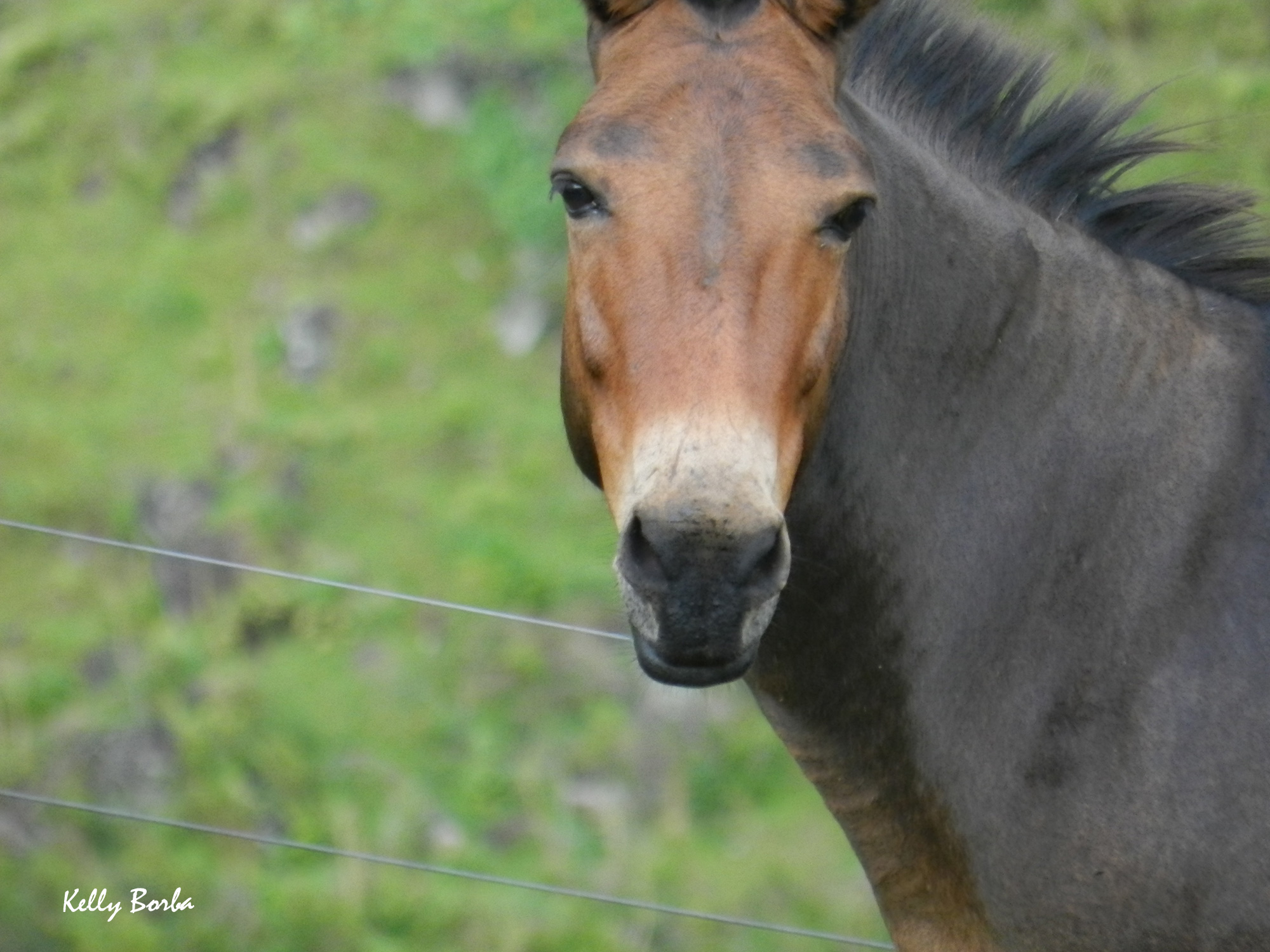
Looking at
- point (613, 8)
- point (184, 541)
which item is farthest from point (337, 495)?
point (613, 8)

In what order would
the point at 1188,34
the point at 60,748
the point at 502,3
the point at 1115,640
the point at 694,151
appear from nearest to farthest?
the point at 694,151, the point at 1115,640, the point at 1188,34, the point at 60,748, the point at 502,3

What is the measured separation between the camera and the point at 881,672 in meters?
2.79

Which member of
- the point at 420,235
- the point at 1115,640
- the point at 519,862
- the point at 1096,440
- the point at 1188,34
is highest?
the point at 1096,440

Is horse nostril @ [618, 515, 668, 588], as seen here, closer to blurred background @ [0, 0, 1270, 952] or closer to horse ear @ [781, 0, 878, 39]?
horse ear @ [781, 0, 878, 39]

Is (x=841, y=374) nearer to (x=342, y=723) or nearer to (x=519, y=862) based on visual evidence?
(x=519, y=862)

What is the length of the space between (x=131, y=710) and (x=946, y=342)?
22.4 feet

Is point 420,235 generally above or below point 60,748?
above

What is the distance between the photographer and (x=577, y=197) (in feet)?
8.32

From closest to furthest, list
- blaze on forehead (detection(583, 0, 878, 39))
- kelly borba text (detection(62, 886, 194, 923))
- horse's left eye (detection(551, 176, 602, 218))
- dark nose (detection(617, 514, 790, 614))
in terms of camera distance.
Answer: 1. dark nose (detection(617, 514, 790, 614))
2. horse's left eye (detection(551, 176, 602, 218))
3. blaze on forehead (detection(583, 0, 878, 39))
4. kelly borba text (detection(62, 886, 194, 923))

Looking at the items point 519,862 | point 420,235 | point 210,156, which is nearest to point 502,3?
point 420,235

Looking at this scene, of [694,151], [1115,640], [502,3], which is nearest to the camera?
[694,151]

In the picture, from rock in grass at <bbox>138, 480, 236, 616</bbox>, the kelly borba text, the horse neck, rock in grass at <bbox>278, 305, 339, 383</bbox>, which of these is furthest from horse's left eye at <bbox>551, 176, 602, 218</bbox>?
rock in grass at <bbox>278, 305, 339, 383</bbox>

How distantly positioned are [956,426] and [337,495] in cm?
732

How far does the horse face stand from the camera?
221 centimetres
